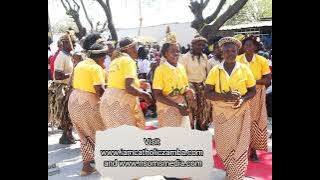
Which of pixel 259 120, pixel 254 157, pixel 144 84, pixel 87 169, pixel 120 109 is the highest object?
pixel 144 84

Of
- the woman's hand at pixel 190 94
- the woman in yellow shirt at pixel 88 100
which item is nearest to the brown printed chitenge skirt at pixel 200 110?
the woman's hand at pixel 190 94

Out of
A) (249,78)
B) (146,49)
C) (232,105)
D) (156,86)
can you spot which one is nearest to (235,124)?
(232,105)

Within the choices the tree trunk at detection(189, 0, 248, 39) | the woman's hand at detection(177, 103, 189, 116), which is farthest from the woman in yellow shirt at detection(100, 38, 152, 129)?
the tree trunk at detection(189, 0, 248, 39)

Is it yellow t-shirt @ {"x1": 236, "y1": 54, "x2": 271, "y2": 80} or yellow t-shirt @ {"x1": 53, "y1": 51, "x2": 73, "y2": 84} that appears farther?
yellow t-shirt @ {"x1": 53, "y1": 51, "x2": 73, "y2": 84}

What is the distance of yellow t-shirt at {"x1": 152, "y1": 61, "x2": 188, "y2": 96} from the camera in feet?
12.2

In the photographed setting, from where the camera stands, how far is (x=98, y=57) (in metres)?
3.79

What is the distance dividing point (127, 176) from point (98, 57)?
110 centimetres

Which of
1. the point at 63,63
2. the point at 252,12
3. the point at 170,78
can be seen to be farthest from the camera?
the point at 63,63

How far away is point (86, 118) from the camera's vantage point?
3.89m

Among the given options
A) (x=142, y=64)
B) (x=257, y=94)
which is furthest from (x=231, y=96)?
(x=142, y=64)

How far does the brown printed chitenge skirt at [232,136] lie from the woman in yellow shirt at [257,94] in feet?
0.26

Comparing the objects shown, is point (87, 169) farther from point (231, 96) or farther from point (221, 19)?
point (221, 19)

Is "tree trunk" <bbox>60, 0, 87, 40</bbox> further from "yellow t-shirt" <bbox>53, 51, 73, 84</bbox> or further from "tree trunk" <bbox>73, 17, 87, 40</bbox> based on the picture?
"yellow t-shirt" <bbox>53, 51, 73, 84</bbox>

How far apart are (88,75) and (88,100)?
24cm
